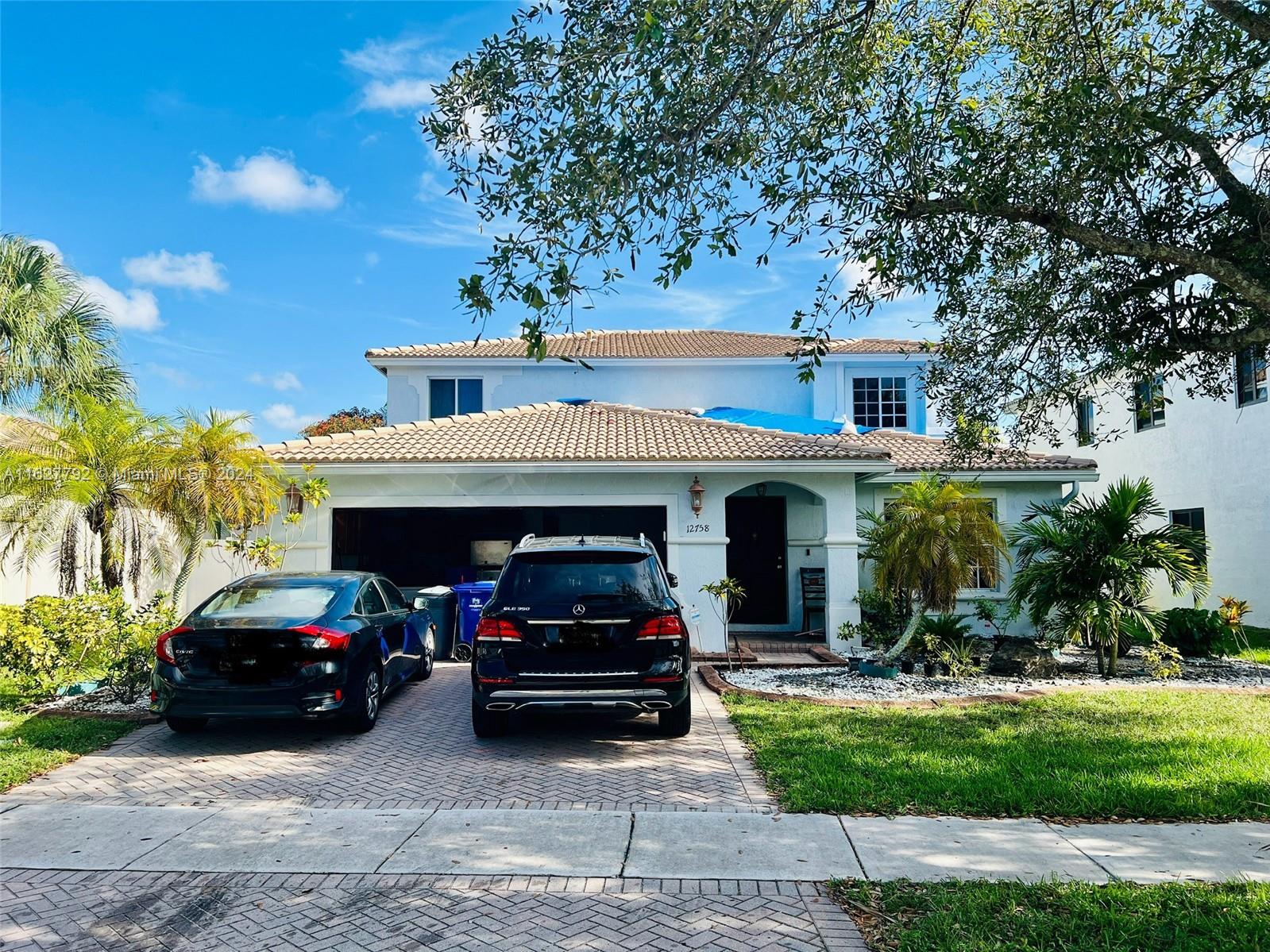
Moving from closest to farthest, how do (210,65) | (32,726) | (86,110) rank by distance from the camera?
(32,726)
(210,65)
(86,110)

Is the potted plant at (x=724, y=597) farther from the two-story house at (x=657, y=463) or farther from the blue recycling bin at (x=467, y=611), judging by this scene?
the blue recycling bin at (x=467, y=611)

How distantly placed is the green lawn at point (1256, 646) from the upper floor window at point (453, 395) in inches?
663

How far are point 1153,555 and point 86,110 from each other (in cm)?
1581

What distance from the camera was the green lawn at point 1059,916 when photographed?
402 cm

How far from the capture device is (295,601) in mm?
8664

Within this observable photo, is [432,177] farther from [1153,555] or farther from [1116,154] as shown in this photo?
[1153,555]

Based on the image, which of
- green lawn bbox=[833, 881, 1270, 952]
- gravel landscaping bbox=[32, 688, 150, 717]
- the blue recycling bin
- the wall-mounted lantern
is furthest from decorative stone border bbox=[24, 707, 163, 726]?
the wall-mounted lantern

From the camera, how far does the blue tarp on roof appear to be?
18.1 metres

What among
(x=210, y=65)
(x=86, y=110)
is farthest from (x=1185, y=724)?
(x=86, y=110)

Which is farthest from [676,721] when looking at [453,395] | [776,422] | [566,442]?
[453,395]

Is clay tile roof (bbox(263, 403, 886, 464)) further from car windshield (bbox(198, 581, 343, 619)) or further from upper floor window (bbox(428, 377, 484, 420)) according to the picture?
upper floor window (bbox(428, 377, 484, 420))

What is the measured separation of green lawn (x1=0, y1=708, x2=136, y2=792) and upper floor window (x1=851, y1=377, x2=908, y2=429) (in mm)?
18018

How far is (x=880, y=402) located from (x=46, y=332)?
62.3 feet

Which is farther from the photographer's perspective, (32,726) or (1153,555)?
(1153,555)
